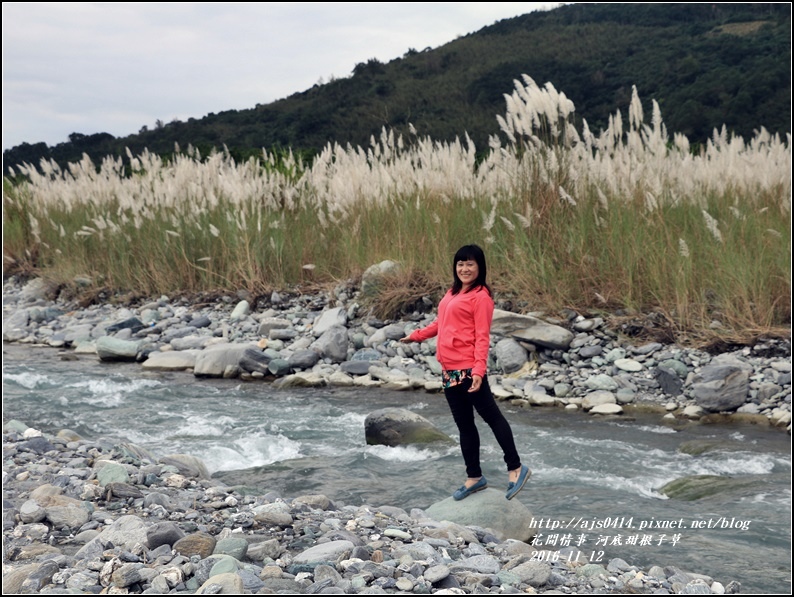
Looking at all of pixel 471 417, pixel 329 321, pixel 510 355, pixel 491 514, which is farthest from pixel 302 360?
pixel 491 514

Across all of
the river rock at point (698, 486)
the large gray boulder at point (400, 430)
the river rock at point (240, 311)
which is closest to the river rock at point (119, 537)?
the large gray boulder at point (400, 430)

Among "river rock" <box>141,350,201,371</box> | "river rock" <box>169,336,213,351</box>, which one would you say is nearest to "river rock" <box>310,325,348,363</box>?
"river rock" <box>141,350,201,371</box>

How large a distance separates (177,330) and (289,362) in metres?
1.96

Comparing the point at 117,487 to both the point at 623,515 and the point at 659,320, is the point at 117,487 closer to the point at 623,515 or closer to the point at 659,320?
the point at 623,515

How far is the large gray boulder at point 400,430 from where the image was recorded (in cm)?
523

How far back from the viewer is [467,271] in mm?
3930

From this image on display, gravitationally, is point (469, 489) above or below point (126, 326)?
below

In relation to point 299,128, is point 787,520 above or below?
below

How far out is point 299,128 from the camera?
32.7 m

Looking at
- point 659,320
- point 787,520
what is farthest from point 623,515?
point 659,320

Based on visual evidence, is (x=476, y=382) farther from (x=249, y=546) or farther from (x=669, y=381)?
(x=669, y=381)

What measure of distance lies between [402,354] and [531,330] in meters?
1.26

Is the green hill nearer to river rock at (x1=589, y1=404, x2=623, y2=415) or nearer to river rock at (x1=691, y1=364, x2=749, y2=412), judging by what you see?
river rock at (x1=691, y1=364, x2=749, y2=412)

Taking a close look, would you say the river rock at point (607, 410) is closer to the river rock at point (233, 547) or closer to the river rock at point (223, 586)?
the river rock at point (233, 547)
